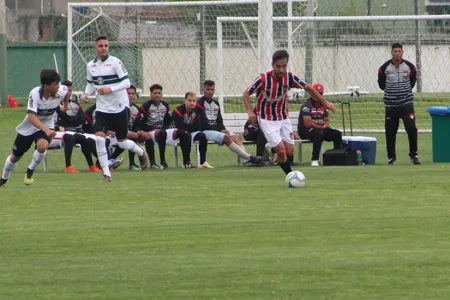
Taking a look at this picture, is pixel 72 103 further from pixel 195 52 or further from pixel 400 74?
pixel 195 52

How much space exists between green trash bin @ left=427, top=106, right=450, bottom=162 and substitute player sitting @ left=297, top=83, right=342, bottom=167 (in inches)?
67.5

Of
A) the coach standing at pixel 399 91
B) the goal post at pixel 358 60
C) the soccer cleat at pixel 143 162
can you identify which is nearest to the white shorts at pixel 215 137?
the soccer cleat at pixel 143 162

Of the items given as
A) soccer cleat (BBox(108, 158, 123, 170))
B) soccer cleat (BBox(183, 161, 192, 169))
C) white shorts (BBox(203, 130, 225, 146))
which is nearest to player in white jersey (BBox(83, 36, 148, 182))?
soccer cleat (BBox(108, 158, 123, 170))

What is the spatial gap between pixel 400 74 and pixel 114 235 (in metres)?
11.1

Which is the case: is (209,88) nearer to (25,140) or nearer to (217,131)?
(217,131)

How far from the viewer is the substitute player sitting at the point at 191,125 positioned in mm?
21422

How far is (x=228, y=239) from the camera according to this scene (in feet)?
35.1

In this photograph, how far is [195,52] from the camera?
118 feet

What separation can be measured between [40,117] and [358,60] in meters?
17.3

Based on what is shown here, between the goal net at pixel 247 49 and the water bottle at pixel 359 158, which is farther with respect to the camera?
the goal net at pixel 247 49

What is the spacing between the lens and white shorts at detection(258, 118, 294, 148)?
55.8 ft

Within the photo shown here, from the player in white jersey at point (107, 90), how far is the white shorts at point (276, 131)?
2.45m

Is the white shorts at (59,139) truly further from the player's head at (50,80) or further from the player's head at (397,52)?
the player's head at (397,52)

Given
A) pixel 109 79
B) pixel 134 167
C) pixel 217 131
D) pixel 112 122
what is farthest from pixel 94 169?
pixel 109 79
